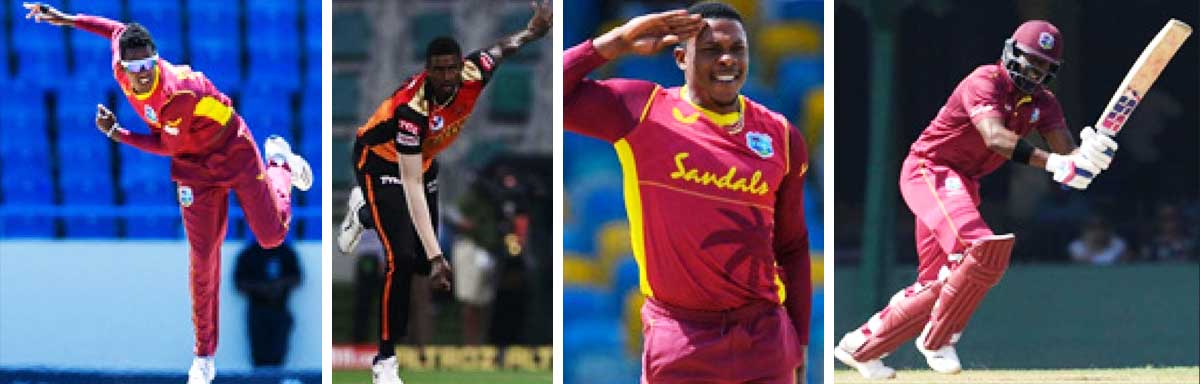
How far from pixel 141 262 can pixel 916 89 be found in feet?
11.8

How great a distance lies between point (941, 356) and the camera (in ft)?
28.3

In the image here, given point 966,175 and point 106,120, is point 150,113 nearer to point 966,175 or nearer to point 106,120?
point 106,120

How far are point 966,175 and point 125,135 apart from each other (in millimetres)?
3749

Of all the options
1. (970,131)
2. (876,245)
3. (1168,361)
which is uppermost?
(970,131)

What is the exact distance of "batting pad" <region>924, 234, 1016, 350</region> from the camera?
27.7 feet

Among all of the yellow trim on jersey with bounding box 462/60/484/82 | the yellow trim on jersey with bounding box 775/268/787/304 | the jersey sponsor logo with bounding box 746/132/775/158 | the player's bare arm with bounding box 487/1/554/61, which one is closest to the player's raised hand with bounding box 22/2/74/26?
the yellow trim on jersey with bounding box 462/60/484/82

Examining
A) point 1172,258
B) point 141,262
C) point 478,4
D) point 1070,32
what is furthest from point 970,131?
point 141,262

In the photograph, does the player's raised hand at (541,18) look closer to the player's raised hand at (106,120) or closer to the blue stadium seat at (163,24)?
the blue stadium seat at (163,24)

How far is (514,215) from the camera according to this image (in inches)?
325

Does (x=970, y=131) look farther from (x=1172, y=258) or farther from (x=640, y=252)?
(x=640, y=252)

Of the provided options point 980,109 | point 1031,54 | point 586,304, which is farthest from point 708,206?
point 1031,54

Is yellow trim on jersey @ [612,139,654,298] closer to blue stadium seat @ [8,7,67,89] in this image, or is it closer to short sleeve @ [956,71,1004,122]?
short sleeve @ [956,71,1004,122]

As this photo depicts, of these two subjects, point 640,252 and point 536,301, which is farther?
point 536,301

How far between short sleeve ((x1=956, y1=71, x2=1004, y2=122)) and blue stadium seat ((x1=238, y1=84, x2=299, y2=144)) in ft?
9.79
